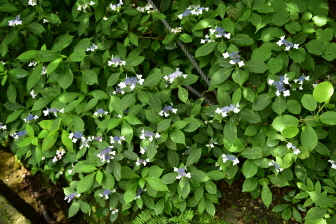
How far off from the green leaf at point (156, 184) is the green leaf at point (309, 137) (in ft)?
3.50

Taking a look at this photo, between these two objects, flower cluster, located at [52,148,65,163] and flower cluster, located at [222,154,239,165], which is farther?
flower cluster, located at [52,148,65,163]

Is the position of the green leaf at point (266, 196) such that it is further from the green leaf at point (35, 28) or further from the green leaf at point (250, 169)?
the green leaf at point (35, 28)

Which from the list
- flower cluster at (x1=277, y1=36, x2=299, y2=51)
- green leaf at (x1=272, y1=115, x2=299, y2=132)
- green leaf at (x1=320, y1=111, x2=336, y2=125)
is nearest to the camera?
green leaf at (x1=320, y1=111, x2=336, y2=125)

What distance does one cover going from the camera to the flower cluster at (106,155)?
7.30ft

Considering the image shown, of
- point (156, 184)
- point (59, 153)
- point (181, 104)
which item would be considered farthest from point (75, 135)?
point (181, 104)

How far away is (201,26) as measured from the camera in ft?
7.65

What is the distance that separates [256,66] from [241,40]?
0.28 meters

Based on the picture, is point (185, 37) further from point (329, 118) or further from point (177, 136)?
point (329, 118)

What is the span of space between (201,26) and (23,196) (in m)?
2.76

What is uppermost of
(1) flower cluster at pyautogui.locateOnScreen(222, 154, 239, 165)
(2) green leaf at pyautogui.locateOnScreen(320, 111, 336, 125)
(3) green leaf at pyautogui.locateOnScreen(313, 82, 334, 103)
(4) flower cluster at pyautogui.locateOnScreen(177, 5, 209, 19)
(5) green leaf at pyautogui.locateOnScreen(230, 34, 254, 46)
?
(4) flower cluster at pyautogui.locateOnScreen(177, 5, 209, 19)

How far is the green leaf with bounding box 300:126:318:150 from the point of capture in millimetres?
1960

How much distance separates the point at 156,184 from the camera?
2.28 m

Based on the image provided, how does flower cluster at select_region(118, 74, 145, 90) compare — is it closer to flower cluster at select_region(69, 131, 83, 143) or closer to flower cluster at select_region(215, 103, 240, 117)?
flower cluster at select_region(69, 131, 83, 143)

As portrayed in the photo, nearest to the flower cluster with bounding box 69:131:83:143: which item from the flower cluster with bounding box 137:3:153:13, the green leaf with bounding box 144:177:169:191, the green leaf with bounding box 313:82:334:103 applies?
the green leaf with bounding box 144:177:169:191
